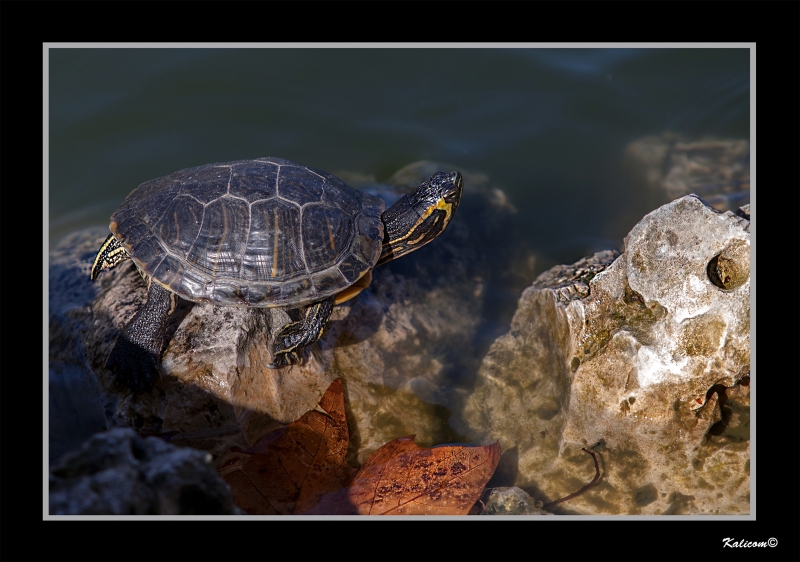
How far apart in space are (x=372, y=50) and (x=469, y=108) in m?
1.33

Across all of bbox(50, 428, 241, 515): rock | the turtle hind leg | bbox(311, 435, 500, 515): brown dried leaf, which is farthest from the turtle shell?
bbox(50, 428, 241, 515): rock

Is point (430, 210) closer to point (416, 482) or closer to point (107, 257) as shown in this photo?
point (416, 482)

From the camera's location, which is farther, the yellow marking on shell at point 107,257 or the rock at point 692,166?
the rock at point 692,166

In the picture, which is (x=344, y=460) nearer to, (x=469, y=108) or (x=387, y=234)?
(x=387, y=234)

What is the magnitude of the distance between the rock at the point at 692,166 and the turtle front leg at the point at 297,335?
389 centimetres

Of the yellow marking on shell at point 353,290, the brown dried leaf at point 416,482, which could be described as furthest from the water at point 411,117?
the brown dried leaf at point 416,482

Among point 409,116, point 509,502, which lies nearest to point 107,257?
point 509,502

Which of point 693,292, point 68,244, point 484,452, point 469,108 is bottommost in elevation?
point 484,452

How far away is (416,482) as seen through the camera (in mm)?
2705

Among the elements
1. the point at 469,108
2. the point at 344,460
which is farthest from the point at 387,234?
the point at 469,108

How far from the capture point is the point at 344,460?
2.88 meters

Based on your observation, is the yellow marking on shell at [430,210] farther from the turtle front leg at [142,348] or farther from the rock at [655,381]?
the turtle front leg at [142,348]

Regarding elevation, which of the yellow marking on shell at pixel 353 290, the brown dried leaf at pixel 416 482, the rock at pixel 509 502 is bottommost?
the rock at pixel 509 502

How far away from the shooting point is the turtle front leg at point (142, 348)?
290 cm
